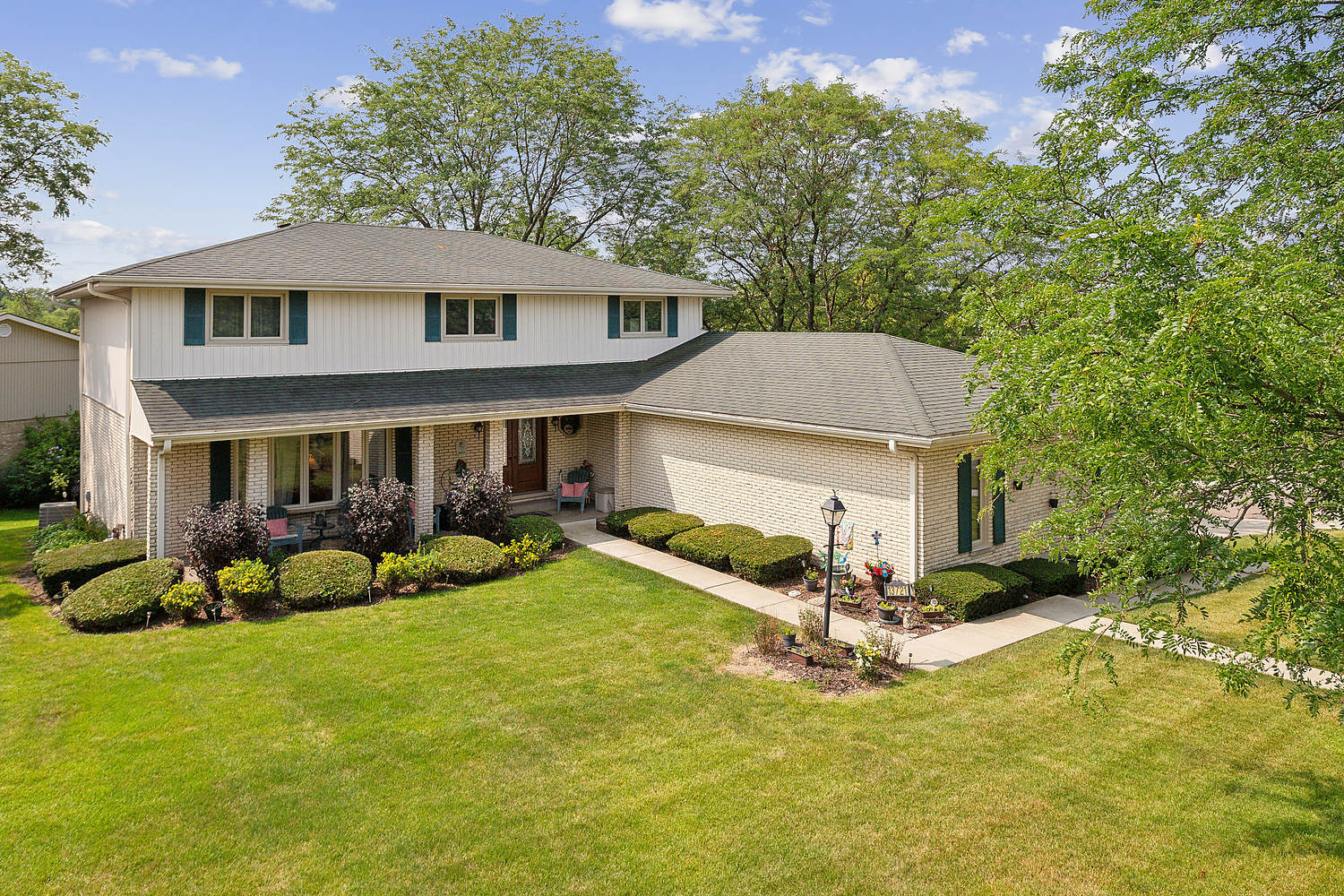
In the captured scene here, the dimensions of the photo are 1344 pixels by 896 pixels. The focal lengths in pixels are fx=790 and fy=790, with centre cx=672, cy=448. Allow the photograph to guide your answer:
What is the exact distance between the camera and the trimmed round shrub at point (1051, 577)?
13.1 metres

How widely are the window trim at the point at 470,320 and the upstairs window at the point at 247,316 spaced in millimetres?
3296

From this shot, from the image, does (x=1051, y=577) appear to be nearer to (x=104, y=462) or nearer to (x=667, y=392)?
(x=667, y=392)

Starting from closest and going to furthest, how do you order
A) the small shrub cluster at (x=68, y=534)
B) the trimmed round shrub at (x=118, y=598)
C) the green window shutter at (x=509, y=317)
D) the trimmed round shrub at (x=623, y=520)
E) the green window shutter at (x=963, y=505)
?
the trimmed round shrub at (x=118, y=598)
the green window shutter at (x=963, y=505)
the small shrub cluster at (x=68, y=534)
the trimmed round shrub at (x=623, y=520)
the green window shutter at (x=509, y=317)

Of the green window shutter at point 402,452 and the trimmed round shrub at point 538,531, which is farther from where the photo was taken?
the green window shutter at point 402,452

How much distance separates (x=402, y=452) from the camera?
52.9ft

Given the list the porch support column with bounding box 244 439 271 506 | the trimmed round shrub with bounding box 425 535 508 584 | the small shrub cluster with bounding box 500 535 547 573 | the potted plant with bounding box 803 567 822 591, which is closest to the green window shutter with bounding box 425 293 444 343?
the porch support column with bounding box 244 439 271 506

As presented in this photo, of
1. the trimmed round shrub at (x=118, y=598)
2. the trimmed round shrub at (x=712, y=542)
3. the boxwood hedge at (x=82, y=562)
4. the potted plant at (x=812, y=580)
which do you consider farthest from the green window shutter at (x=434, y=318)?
the potted plant at (x=812, y=580)

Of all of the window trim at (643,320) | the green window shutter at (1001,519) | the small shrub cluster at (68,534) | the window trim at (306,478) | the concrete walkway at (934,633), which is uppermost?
the window trim at (643,320)

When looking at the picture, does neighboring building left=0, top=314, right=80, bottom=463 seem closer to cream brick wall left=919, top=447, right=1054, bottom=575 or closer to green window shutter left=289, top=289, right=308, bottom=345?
green window shutter left=289, top=289, right=308, bottom=345

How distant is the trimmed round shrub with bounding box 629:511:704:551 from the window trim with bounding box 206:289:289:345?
7.99m

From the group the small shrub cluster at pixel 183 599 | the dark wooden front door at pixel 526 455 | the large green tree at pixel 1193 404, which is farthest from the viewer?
the dark wooden front door at pixel 526 455

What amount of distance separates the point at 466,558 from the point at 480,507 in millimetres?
1822

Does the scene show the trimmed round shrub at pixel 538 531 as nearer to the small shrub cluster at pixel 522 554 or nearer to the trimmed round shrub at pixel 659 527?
the small shrub cluster at pixel 522 554

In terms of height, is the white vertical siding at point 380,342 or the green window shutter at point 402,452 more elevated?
the white vertical siding at point 380,342
